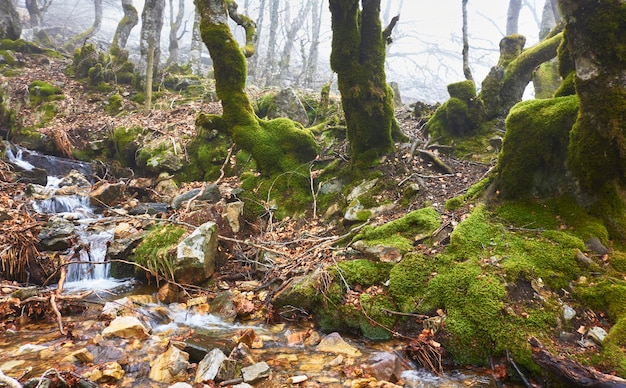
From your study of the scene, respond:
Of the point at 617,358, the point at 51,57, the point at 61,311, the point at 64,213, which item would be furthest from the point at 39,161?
the point at 617,358

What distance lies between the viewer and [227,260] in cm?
651

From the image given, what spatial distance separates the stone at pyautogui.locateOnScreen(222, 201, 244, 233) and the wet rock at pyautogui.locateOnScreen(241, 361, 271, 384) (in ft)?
13.2

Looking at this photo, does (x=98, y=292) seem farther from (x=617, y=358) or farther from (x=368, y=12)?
(x=368, y=12)

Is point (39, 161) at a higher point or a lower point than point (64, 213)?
higher

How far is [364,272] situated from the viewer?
15.4ft

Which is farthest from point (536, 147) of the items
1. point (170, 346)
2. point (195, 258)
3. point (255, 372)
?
point (195, 258)

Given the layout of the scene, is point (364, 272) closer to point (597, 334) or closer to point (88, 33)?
point (597, 334)

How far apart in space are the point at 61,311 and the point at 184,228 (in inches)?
91.1

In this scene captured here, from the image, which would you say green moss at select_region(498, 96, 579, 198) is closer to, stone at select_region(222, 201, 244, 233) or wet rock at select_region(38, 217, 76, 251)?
stone at select_region(222, 201, 244, 233)

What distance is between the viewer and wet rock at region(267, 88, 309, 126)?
41.0 feet

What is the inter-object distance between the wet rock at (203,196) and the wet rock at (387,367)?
568 centimetres

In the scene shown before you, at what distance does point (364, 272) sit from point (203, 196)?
193 inches

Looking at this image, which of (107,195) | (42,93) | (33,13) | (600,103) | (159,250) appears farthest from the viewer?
(33,13)

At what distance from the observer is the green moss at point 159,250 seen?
5801mm
